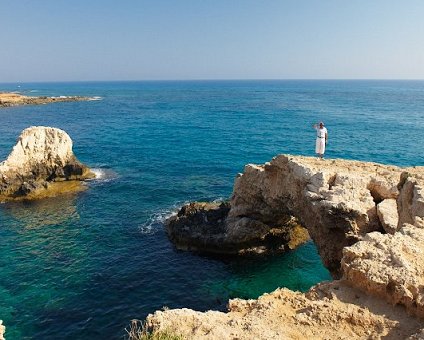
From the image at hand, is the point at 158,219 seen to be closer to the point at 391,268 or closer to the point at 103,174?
the point at 103,174

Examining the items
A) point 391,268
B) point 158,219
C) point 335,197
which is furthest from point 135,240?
point 391,268

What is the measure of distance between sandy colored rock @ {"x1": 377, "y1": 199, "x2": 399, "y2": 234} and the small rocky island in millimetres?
51

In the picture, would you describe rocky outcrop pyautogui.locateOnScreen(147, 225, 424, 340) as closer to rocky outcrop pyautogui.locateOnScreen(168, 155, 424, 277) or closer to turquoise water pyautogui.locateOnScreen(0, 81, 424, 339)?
rocky outcrop pyautogui.locateOnScreen(168, 155, 424, 277)

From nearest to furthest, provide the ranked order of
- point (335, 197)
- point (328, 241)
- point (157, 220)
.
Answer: point (335, 197)
point (328, 241)
point (157, 220)

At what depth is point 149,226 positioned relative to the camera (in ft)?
111

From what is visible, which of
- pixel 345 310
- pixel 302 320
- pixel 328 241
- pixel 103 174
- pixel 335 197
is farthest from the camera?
pixel 103 174

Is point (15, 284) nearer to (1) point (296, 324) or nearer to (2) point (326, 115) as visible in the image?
(1) point (296, 324)

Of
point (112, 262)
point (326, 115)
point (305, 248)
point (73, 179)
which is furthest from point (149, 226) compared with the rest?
point (326, 115)

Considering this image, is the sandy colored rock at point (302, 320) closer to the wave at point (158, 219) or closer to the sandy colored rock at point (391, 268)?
the sandy colored rock at point (391, 268)

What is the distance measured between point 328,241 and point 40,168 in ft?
119

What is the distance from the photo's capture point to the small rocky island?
36.4ft

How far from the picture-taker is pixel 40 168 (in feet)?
146

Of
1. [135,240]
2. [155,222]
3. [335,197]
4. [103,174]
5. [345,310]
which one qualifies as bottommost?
[135,240]

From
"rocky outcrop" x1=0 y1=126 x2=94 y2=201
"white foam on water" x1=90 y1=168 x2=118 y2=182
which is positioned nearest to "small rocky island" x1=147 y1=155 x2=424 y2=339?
"white foam on water" x1=90 y1=168 x2=118 y2=182
